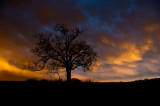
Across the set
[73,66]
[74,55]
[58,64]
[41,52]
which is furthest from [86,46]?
[41,52]

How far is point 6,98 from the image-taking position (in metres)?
5.27

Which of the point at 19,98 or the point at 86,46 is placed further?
the point at 86,46

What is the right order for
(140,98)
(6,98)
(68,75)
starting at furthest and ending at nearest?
(68,75) < (140,98) < (6,98)

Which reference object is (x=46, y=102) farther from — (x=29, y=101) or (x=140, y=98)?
(x=140, y=98)

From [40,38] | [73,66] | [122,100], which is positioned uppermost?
[40,38]

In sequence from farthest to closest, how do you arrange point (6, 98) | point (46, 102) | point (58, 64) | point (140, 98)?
point (58, 64) < point (140, 98) < point (6, 98) < point (46, 102)

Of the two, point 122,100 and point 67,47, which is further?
point 67,47

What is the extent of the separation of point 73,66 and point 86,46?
3.85 m

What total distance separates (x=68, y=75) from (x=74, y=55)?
331 centimetres

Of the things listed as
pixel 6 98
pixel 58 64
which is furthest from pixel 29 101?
pixel 58 64

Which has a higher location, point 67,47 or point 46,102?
point 67,47

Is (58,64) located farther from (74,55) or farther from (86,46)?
(86,46)

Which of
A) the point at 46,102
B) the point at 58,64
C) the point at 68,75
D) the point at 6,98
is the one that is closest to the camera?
the point at 46,102

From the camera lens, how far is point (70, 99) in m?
5.43
